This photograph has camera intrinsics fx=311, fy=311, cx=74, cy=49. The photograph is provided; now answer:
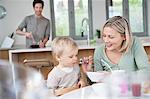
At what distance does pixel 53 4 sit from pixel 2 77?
5.48 m

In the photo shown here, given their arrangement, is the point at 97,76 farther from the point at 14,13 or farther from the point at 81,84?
the point at 14,13

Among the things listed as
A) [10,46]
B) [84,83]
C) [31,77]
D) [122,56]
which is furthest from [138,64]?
[10,46]

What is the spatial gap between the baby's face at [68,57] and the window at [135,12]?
4392mm

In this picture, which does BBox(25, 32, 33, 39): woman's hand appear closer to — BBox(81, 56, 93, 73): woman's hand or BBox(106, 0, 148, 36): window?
BBox(81, 56, 93, 73): woman's hand

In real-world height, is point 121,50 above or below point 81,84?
above

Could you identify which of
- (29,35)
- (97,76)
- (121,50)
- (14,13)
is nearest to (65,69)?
(97,76)

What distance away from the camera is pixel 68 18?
6266mm

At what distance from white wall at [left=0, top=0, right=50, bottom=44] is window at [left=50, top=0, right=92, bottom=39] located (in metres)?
0.23

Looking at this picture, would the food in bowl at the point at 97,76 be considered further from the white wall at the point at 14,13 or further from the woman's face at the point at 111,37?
the white wall at the point at 14,13

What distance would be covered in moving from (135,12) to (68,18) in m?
1.41

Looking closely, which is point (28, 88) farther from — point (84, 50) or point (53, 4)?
point (53, 4)

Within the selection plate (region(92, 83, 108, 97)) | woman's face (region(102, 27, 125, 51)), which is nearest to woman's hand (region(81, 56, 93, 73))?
woman's face (region(102, 27, 125, 51))

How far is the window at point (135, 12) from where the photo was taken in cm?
641

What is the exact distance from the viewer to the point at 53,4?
6227mm
